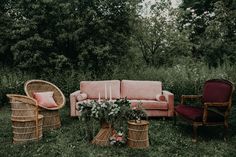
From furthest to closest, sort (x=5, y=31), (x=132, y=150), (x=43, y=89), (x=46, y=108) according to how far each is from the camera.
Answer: (x=5, y=31) < (x=43, y=89) < (x=46, y=108) < (x=132, y=150)

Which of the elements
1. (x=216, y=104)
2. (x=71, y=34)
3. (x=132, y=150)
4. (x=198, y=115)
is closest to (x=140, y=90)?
(x=198, y=115)

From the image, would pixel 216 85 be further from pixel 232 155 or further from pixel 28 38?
pixel 28 38

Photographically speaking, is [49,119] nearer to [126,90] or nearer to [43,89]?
[43,89]

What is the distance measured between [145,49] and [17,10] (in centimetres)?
620

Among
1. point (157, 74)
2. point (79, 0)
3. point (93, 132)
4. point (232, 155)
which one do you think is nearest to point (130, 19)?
point (79, 0)

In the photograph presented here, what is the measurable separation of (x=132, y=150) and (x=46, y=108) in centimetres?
225

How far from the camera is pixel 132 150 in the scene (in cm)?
595

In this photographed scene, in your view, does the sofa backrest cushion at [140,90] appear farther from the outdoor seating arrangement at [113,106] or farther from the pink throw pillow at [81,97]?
the pink throw pillow at [81,97]

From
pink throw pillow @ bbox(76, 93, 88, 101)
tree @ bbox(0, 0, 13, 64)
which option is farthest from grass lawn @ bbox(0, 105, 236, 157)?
tree @ bbox(0, 0, 13, 64)

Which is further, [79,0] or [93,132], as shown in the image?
[79,0]

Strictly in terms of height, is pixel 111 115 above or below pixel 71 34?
below

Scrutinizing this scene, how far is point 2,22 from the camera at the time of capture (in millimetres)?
12883

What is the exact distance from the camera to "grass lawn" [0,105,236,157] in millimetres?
5777

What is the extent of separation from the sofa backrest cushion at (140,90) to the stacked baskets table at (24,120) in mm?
3155
